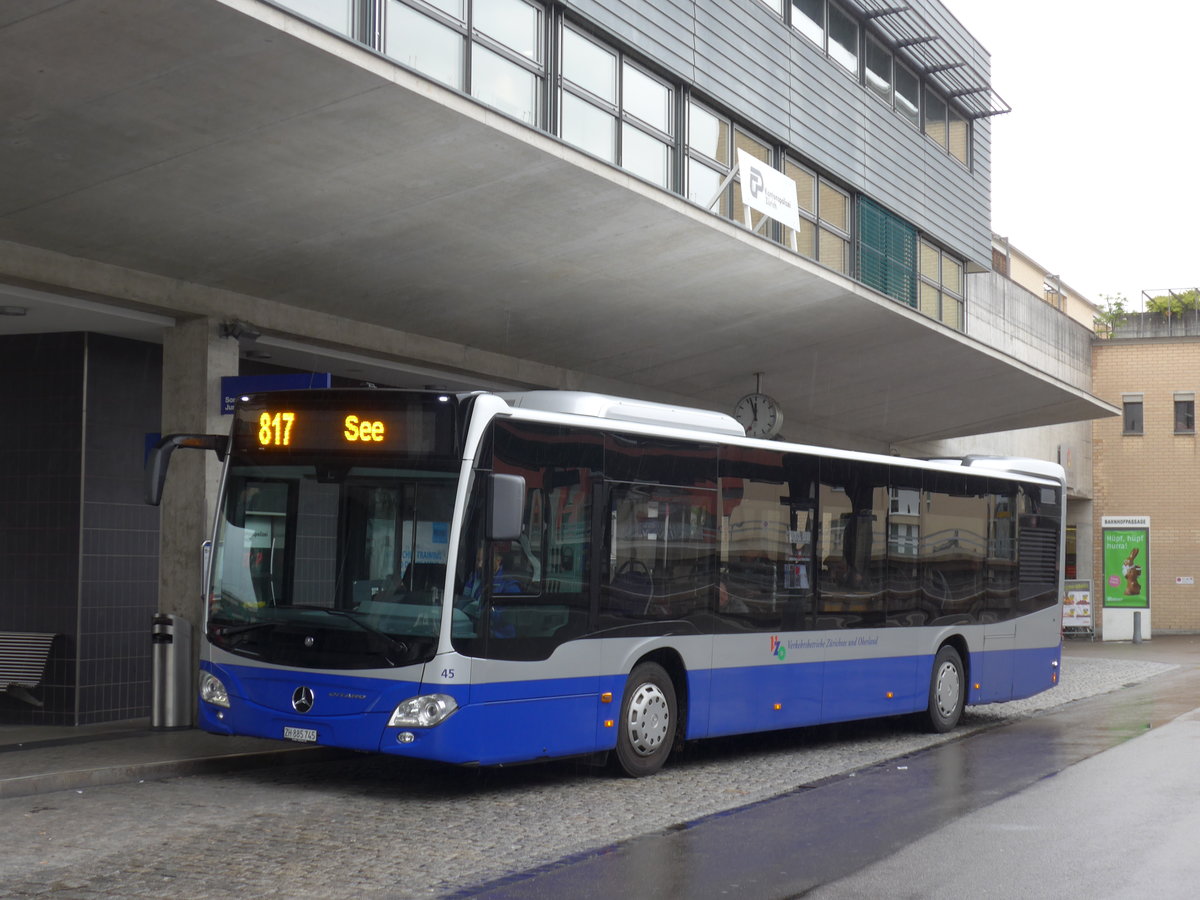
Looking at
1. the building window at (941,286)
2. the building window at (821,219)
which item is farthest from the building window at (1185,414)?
the building window at (821,219)

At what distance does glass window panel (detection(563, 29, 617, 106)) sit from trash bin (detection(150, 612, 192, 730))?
6.89 m

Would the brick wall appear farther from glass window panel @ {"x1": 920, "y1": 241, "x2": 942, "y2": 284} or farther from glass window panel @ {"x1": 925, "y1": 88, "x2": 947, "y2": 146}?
glass window panel @ {"x1": 920, "y1": 241, "x2": 942, "y2": 284}

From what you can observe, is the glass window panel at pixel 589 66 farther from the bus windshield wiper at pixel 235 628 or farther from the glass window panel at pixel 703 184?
the bus windshield wiper at pixel 235 628

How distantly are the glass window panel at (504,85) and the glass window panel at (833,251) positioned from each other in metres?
7.58

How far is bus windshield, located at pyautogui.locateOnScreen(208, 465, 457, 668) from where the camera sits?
941cm

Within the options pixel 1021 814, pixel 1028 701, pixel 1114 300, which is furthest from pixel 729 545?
pixel 1114 300

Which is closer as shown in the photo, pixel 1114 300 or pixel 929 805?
pixel 929 805

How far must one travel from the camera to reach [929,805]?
9750 mm

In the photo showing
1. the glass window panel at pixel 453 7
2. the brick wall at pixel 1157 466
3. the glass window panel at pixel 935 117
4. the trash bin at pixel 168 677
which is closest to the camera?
the trash bin at pixel 168 677

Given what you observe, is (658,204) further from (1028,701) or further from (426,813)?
(1028,701)

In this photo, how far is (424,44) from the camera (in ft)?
41.9

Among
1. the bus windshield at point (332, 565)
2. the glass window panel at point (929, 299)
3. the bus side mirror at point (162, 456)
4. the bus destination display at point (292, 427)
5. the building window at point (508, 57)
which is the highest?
the building window at point (508, 57)

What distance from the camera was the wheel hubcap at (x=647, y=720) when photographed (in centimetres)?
1084

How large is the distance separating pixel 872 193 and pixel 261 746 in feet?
47.5
